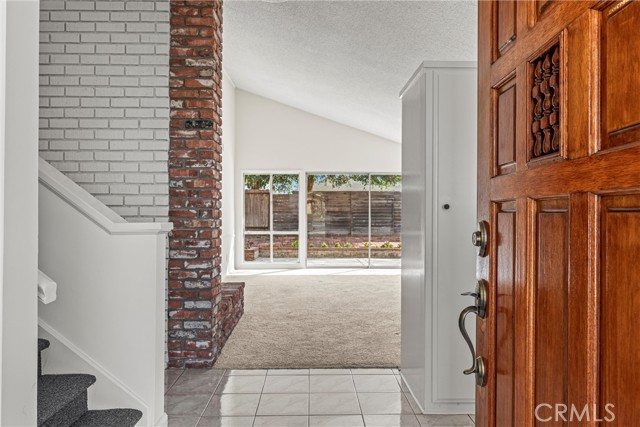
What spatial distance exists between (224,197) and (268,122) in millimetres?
1867

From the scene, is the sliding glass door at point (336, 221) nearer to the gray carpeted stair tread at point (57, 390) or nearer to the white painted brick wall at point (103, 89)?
the white painted brick wall at point (103, 89)

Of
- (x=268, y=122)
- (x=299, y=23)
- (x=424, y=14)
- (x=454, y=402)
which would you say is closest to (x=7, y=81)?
(x=454, y=402)

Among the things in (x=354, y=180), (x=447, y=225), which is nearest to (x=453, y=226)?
(x=447, y=225)

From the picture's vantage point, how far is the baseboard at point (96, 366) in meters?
2.31

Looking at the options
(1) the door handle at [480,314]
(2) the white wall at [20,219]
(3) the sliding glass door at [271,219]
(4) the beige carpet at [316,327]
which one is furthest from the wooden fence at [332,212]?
(1) the door handle at [480,314]

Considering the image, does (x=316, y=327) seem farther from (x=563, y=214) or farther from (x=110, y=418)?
(x=563, y=214)

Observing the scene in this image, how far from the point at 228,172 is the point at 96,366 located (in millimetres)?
6051

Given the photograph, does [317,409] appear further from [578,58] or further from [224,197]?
[224,197]

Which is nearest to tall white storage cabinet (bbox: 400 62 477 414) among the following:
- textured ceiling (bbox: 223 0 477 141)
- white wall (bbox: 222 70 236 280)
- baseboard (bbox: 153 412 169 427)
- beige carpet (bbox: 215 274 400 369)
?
beige carpet (bbox: 215 274 400 369)

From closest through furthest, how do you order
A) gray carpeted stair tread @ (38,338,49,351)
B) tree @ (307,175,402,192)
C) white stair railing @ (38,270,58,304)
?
white stair railing @ (38,270,58,304), gray carpeted stair tread @ (38,338,49,351), tree @ (307,175,402,192)

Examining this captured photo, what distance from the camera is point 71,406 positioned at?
2.10 meters

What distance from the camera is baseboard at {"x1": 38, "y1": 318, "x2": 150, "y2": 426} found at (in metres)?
2.31

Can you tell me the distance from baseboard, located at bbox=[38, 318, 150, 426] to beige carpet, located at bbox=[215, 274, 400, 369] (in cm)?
101

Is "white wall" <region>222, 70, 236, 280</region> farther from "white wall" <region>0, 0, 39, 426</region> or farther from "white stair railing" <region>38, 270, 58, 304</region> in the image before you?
"white wall" <region>0, 0, 39, 426</region>
